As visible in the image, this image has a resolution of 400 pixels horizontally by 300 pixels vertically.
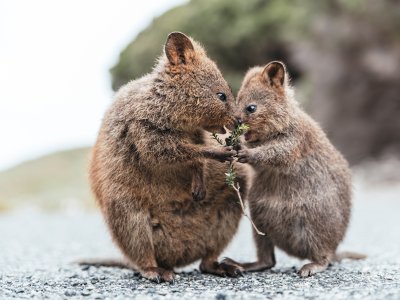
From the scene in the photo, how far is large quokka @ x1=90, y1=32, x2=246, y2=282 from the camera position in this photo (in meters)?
6.50

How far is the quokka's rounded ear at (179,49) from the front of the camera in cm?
681

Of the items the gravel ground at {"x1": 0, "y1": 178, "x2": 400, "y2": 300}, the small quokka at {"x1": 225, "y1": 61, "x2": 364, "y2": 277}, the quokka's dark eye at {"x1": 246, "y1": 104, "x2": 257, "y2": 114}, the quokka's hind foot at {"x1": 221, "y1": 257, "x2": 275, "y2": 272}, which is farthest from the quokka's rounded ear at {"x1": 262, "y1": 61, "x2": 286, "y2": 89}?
the gravel ground at {"x1": 0, "y1": 178, "x2": 400, "y2": 300}

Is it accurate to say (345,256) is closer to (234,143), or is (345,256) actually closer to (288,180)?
(288,180)

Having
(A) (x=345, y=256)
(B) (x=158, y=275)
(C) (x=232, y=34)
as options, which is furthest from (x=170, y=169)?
(C) (x=232, y=34)

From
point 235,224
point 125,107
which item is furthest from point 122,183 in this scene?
point 235,224

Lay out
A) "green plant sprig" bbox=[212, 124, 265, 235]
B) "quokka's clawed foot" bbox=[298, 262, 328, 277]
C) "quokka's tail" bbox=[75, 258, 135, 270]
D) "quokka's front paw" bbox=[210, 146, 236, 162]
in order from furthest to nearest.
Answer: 1. "quokka's tail" bbox=[75, 258, 135, 270]
2. "quokka's clawed foot" bbox=[298, 262, 328, 277]
3. "green plant sprig" bbox=[212, 124, 265, 235]
4. "quokka's front paw" bbox=[210, 146, 236, 162]

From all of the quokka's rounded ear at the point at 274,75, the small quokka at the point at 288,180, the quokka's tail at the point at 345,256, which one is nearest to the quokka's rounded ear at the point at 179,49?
the small quokka at the point at 288,180

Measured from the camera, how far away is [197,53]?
6953 mm

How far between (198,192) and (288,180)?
115 centimetres

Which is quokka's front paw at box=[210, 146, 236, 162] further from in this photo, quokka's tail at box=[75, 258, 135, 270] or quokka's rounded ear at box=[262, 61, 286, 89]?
quokka's tail at box=[75, 258, 135, 270]

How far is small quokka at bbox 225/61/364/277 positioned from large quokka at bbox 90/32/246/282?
0.38 metres

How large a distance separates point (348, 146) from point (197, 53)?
78.2ft

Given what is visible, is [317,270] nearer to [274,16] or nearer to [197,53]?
[197,53]

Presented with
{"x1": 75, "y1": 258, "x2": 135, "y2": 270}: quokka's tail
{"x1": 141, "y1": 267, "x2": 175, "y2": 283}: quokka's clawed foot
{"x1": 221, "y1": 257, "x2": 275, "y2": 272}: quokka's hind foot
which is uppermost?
{"x1": 75, "y1": 258, "x2": 135, "y2": 270}: quokka's tail
